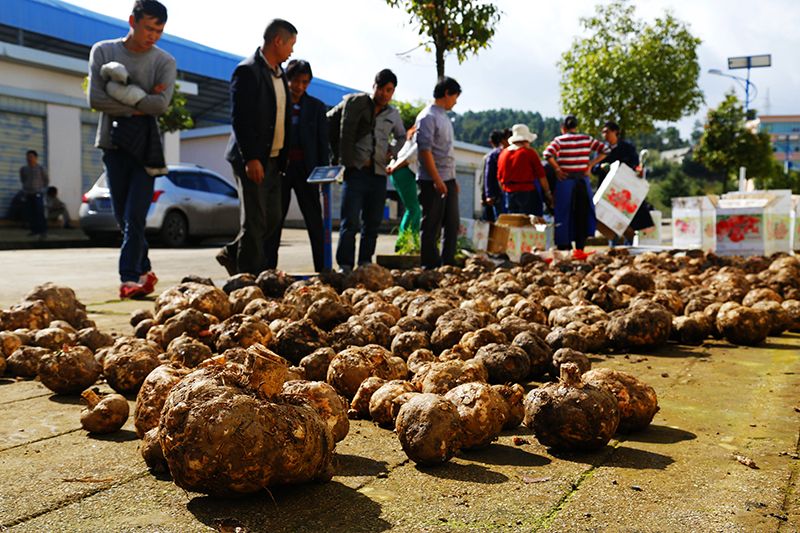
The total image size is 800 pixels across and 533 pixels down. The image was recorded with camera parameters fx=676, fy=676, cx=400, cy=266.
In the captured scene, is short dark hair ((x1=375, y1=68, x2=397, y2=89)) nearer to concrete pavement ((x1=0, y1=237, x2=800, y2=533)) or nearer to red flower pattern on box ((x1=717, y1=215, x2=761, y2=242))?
concrete pavement ((x1=0, y1=237, x2=800, y2=533))

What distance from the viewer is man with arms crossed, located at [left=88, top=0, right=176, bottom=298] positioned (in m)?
5.53

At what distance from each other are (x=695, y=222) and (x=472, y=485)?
10333 mm

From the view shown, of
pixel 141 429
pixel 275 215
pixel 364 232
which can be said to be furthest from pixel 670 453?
pixel 364 232

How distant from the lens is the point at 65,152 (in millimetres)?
20312

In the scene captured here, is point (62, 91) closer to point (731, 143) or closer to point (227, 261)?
point (227, 261)

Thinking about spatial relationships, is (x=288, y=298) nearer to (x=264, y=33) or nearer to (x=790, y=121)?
(x=264, y=33)

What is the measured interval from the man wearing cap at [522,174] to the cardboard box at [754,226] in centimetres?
304

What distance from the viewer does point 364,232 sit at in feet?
24.4

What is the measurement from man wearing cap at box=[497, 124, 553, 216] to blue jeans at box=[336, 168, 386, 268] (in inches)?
80.1

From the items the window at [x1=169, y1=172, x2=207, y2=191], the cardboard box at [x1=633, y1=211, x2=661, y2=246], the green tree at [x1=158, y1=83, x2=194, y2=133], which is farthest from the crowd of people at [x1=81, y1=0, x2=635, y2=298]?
the green tree at [x1=158, y1=83, x2=194, y2=133]

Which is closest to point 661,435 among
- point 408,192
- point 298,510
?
point 298,510

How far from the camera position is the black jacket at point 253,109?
5.54 meters

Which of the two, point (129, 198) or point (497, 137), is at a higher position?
point (497, 137)

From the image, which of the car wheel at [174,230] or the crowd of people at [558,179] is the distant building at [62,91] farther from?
the crowd of people at [558,179]
